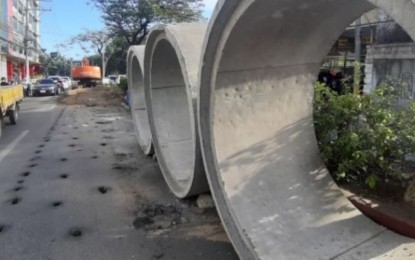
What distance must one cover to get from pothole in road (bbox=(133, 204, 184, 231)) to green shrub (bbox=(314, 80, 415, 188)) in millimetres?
1993

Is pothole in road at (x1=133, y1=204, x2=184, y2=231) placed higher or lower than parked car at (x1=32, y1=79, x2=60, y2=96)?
lower

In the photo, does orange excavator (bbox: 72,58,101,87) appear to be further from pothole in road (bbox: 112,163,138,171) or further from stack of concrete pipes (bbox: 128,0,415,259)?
stack of concrete pipes (bbox: 128,0,415,259)

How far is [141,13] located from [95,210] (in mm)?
21101

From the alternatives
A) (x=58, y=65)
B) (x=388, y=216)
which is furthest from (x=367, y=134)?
(x=58, y=65)

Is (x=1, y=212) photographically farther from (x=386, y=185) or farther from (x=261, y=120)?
(x=386, y=185)

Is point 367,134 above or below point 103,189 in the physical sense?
above

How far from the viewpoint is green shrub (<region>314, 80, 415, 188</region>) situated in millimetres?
4523

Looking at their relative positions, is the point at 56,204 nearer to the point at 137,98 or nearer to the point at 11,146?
the point at 137,98

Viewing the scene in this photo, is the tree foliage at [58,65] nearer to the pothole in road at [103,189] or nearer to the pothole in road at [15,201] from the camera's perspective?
the pothole in road at [103,189]

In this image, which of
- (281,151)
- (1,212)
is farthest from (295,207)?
(1,212)

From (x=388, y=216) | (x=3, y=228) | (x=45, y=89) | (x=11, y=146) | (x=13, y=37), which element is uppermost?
(x=13, y=37)

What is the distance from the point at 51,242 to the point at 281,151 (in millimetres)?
2683

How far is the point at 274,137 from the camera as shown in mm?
4750

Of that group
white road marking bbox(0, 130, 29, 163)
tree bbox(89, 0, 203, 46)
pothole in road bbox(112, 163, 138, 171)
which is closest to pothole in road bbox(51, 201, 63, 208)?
pothole in road bbox(112, 163, 138, 171)
